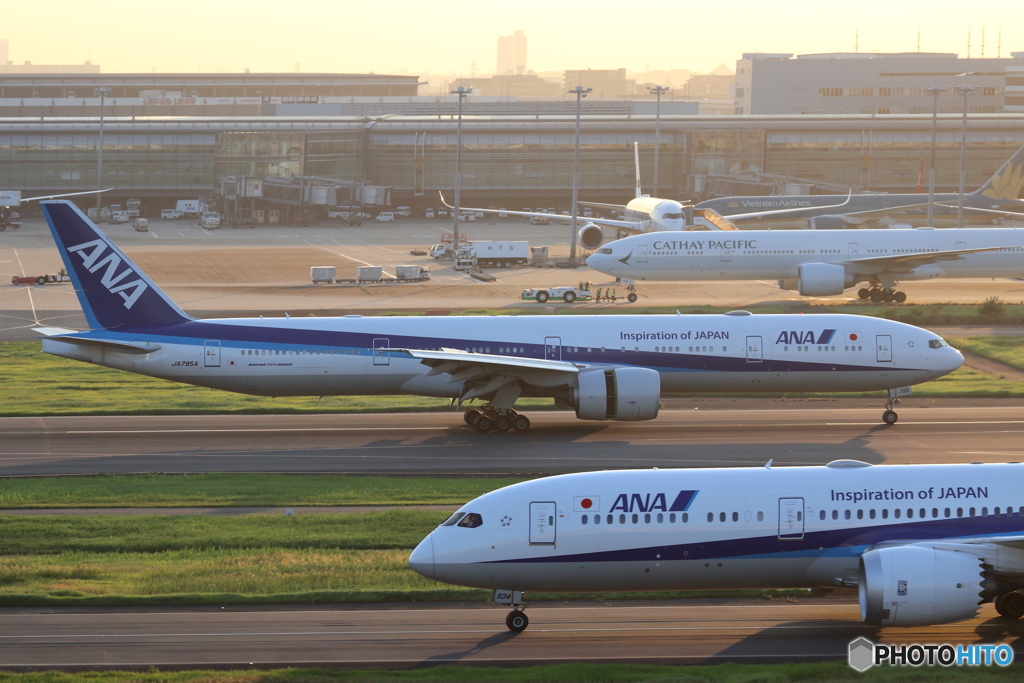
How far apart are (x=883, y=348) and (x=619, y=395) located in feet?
41.0

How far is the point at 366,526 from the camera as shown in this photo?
1510 inches

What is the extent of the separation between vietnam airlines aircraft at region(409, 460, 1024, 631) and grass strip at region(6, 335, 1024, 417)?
29377 mm

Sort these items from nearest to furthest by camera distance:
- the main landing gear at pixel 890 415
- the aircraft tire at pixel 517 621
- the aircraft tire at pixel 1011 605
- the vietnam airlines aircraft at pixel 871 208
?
the aircraft tire at pixel 1011 605
the aircraft tire at pixel 517 621
the main landing gear at pixel 890 415
the vietnam airlines aircraft at pixel 871 208

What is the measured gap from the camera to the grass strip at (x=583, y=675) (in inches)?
979

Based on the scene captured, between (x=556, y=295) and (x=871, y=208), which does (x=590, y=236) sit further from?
(x=871, y=208)

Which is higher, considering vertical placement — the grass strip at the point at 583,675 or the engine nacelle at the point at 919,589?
the engine nacelle at the point at 919,589

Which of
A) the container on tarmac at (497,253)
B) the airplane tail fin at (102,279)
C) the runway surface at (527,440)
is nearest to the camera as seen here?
the runway surface at (527,440)

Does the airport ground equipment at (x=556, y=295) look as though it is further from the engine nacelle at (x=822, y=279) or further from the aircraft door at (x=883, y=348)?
the aircraft door at (x=883, y=348)

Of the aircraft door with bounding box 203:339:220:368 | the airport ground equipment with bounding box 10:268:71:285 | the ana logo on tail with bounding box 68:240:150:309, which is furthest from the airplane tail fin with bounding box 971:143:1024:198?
the ana logo on tail with bounding box 68:240:150:309

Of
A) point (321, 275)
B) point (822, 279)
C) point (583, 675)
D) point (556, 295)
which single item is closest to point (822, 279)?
point (822, 279)

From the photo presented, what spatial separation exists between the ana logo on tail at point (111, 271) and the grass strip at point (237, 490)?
9.68 meters

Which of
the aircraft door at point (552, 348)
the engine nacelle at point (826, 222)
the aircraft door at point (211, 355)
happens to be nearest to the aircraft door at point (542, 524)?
the aircraft door at point (552, 348)

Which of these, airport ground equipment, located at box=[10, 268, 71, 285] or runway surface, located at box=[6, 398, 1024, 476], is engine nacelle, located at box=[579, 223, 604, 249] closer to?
airport ground equipment, located at box=[10, 268, 71, 285]

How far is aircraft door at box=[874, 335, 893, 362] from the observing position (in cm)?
5194
